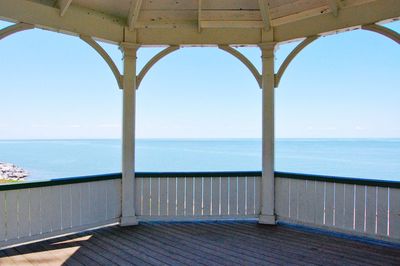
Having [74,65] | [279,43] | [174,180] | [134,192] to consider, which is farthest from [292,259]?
[74,65]

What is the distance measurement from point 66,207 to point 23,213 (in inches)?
21.2

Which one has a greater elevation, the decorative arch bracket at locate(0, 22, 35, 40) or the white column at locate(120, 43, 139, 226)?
the decorative arch bracket at locate(0, 22, 35, 40)

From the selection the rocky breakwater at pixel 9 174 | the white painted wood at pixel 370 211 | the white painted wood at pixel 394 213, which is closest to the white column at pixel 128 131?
the white painted wood at pixel 370 211

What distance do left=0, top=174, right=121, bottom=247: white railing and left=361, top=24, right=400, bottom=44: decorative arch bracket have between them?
4.14m

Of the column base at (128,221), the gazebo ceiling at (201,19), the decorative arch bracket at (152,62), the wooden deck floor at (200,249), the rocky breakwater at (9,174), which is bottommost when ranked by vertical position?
the rocky breakwater at (9,174)

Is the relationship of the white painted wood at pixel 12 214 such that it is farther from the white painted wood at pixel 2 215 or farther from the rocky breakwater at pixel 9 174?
the rocky breakwater at pixel 9 174

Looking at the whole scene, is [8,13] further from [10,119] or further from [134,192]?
[10,119]

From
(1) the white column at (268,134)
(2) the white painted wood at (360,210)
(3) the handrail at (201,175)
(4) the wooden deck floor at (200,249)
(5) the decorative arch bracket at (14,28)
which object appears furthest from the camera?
(1) the white column at (268,134)

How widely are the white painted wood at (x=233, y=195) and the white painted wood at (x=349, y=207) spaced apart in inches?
64.4

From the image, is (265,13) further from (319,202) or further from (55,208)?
(55,208)

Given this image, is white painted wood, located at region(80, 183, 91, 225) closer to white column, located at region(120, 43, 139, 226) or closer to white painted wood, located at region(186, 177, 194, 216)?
white column, located at region(120, 43, 139, 226)

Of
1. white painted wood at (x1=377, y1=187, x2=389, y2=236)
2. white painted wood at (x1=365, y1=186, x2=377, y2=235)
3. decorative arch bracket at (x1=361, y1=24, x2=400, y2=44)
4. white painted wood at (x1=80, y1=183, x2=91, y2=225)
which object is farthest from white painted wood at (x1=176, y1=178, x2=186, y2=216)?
decorative arch bracket at (x1=361, y1=24, x2=400, y2=44)

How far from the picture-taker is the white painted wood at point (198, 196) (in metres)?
4.93

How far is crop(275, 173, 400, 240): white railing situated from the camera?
397cm
